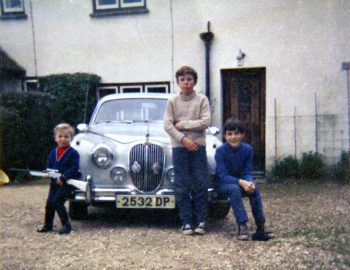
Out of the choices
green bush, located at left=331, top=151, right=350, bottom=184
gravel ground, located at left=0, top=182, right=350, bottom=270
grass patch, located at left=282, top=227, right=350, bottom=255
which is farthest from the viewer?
green bush, located at left=331, top=151, right=350, bottom=184

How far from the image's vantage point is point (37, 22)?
31.4ft

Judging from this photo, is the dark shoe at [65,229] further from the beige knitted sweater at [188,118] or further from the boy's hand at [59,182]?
the beige knitted sweater at [188,118]

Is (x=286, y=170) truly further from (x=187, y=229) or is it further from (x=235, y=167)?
(x=187, y=229)

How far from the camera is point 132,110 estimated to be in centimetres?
523

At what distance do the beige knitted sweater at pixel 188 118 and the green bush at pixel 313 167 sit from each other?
14.0 ft

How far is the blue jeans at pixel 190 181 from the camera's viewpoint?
12.9 feet

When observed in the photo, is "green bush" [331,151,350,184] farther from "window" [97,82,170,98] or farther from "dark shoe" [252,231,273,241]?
"dark shoe" [252,231,273,241]

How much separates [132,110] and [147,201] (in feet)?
5.45

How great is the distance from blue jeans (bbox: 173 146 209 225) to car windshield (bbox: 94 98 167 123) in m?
1.30

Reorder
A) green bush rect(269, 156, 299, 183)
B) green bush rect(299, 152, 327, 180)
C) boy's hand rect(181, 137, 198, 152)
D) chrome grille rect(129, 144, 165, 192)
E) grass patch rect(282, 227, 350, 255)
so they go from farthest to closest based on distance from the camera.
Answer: green bush rect(269, 156, 299, 183)
green bush rect(299, 152, 327, 180)
chrome grille rect(129, 144, 165, 192)
boy's hand rect(181, 137, 198, 152)
grass patch rect(282, 227, 350, 255)

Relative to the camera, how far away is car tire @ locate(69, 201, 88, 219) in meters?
Answer: 4.45

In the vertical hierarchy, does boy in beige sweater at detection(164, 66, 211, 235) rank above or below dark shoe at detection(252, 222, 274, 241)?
above

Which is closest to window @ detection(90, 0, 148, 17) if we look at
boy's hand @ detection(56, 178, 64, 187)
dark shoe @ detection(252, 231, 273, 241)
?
boy's hand @ detection(56, 178, 64, 187)

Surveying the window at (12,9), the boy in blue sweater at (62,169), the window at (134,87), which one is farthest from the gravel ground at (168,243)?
the window at (12,9)
